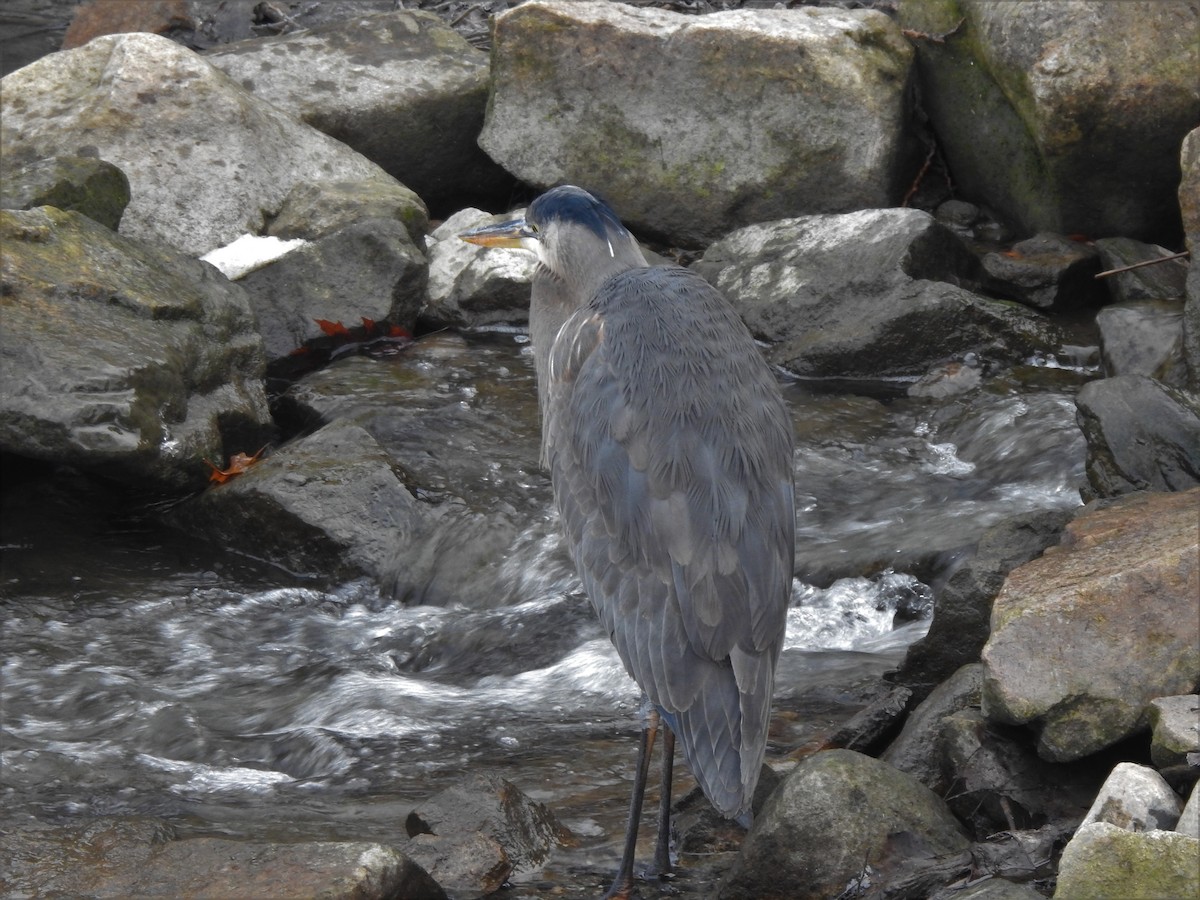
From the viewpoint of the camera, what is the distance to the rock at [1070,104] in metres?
6.06

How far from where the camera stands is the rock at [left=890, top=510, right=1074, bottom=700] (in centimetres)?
338

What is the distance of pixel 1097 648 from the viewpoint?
2680mm

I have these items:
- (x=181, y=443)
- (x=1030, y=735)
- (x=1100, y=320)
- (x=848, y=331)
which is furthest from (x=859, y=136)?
(x=1030, y=735)

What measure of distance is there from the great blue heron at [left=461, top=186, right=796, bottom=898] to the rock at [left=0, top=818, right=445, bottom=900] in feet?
1.86

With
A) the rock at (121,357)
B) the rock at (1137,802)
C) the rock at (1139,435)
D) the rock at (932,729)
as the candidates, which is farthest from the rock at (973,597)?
the rock at (121,357)

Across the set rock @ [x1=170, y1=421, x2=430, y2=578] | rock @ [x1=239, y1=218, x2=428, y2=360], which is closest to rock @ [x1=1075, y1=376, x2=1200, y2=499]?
rock @ [x1=170, y1=421, x2=430, y2=578]

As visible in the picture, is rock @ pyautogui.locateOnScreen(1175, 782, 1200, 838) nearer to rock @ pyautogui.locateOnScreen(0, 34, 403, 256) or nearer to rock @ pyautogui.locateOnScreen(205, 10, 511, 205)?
rock @ pyautogui.locateOnScreen(0, 34, 403, 256)

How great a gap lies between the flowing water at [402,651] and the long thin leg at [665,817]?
0.08 meters

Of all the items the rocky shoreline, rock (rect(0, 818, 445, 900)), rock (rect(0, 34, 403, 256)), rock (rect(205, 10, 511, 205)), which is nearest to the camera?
rock (rect(0, 818, 445, 900))

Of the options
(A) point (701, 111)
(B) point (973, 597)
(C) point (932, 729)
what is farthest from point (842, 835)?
(A) point (701, 111)

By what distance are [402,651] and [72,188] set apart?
269 cm

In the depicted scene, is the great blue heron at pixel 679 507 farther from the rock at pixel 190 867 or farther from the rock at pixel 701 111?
the rock at pixel 701 111

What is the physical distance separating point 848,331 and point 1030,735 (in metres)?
3.44

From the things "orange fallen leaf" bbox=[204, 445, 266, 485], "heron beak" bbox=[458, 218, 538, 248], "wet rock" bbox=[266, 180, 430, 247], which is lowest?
"orange fallen leaf" bbox=[204, 445, 266, 485]
